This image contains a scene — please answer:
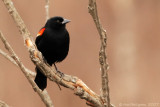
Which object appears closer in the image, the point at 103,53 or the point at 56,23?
the point at 103,53

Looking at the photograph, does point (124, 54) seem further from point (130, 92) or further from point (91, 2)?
point (91, 2)

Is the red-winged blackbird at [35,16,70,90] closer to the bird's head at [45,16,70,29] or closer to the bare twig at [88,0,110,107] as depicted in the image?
the bird's head at [45,16,70,29]

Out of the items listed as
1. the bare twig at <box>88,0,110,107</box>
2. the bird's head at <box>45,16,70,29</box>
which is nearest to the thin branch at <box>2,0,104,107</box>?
the bare twig at <box>88,0,110,107</box>

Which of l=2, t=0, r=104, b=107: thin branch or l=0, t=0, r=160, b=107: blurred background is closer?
l=2, t=0, r=104, b=107: thin branch

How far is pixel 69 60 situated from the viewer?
294 inches

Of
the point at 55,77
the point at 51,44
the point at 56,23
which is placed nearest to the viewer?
the point at 55,77

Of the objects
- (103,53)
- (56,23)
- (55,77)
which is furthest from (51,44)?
(103,53)

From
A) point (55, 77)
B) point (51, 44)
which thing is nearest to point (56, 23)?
point (51, 44)

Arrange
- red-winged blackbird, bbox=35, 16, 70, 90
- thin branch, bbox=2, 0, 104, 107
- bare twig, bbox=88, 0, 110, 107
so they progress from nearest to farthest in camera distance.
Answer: bare twig, bbox=88, 0, 110, 107 → thin branch, bbox=2, 0, 104, 107 → red-winged blackbird, bbox=35, 16, 70, 90

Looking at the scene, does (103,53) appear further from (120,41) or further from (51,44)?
(120,41)

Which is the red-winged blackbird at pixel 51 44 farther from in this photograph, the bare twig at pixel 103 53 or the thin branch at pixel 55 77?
the bare twig at pixel 103 53

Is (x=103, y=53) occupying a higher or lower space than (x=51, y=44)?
higher

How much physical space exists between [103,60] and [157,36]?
5609mm

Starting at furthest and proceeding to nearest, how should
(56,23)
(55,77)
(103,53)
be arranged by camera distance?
(56,23) < (55,77) < (103,53)
